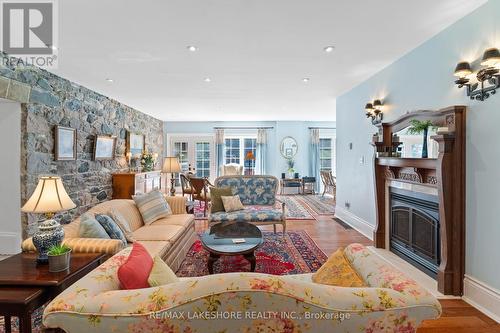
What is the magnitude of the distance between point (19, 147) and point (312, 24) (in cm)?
380

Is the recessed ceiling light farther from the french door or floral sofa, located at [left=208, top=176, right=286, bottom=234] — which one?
the french door

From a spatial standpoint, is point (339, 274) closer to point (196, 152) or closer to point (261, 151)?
point (261, 151)

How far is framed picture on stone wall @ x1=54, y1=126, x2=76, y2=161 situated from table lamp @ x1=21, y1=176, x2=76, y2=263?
7.64 feet

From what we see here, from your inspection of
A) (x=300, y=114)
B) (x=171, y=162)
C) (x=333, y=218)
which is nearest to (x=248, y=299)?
(x=171, y=162)

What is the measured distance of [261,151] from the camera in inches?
362

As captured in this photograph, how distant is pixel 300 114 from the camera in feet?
25.8

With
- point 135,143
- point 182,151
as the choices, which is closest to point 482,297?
point 135,143

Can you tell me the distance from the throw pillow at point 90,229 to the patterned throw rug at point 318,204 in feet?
15.5

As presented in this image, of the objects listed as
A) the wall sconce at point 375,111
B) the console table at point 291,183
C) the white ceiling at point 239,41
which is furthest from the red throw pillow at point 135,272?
the console table at point 291,183

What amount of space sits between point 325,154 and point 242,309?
898cm

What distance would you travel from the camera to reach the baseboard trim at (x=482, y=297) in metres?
2.20

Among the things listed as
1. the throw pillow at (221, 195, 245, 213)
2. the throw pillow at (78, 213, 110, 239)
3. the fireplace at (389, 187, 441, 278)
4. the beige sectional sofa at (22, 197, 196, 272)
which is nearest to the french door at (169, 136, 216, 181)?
the throw pillow at (221, 195, 245, 213)

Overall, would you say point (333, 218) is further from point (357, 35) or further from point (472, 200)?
point (357, 35)

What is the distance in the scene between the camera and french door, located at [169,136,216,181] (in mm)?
9219
